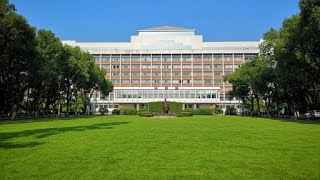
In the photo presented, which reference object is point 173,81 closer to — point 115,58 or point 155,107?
point 115,58

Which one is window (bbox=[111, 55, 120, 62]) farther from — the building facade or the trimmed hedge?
the trimmed hedge

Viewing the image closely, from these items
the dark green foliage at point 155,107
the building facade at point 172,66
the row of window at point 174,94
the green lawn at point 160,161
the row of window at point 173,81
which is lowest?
the green lawn at point 160,161

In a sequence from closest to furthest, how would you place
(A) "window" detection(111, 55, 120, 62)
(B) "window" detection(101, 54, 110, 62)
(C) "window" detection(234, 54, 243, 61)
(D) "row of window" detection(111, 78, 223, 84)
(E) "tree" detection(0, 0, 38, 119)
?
(E) "tree" detection(0, 0, 38, 119) → (D) "row of window" detection(111, 78, 223, 84) → (C) "window" detection(234, 54, 243, 61) → (A) "window" detection(111, 55, 120, 62) → (B) "window" detection(101, 54, 110, 62)

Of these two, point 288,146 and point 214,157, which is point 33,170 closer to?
point 214,157

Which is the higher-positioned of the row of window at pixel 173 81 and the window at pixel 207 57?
the window at pixel 207 57

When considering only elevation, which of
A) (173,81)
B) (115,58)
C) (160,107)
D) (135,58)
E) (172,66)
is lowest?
(160,107)

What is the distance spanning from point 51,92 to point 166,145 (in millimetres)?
52800

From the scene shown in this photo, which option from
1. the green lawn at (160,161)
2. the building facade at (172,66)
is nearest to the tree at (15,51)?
the green lawn at (160,161)

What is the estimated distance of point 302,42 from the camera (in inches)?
1479

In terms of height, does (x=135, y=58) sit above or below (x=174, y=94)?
above

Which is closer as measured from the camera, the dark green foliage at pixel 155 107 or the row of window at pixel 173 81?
the dark green foliage at pixel 155 107

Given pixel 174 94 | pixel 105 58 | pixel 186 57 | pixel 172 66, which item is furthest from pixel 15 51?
pixel 186 57

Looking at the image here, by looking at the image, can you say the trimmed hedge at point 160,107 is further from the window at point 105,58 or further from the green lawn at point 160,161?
the green lawn at point 160,161

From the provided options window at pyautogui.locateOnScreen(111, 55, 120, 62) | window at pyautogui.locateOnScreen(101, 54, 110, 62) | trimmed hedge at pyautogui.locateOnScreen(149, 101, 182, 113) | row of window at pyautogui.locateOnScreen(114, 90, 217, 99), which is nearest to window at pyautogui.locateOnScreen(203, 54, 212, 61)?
row of window at pyautogui.locateOnScreen(114, 90, 217, 99)
